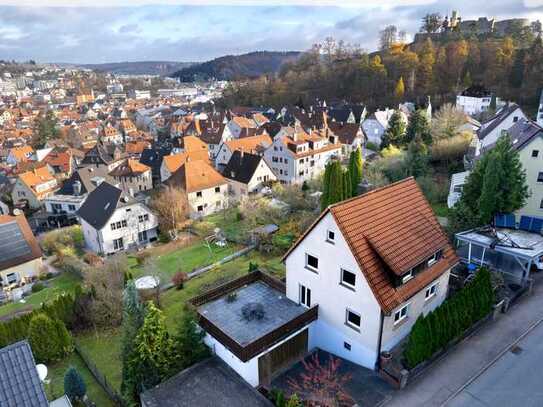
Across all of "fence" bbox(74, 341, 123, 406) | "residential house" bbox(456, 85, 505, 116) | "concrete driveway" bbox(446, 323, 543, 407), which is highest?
"residential house" bbox(456, 85, 505, 116)

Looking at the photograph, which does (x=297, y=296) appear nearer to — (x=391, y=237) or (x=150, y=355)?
(x=391, y=237)

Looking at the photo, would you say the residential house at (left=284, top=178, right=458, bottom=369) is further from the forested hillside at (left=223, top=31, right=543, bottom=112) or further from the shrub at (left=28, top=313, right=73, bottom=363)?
the forested hillside at (left=223, top=31, right=543, bottom=112)

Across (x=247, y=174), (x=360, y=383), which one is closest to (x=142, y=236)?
(x=247, y=174)

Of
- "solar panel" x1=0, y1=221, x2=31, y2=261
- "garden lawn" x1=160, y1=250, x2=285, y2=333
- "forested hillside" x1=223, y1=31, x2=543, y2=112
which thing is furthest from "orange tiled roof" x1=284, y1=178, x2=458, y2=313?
"forested hillside" x1=223, y1=31, x2=543, y2=112

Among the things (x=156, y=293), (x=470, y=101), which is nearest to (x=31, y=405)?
(x=156, y=293)

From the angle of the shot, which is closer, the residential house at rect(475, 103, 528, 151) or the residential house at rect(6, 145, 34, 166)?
the residential house at rect(475, 103, 528, 151)

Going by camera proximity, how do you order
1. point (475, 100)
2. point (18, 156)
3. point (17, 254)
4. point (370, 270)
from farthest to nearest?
point (18, 156)
point (475, 100)
point (17, 254)
point (370, 270)
